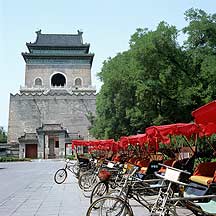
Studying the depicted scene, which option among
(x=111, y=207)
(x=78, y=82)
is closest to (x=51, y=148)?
(x=78, y=82)

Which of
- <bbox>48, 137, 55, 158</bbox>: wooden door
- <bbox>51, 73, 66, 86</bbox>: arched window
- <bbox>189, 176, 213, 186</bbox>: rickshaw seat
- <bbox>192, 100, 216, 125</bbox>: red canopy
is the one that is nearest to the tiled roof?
<bbox>51, 73, 66, 86</bbox>: arched window

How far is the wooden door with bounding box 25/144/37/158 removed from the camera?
54500 mm

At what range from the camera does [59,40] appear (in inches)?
2539

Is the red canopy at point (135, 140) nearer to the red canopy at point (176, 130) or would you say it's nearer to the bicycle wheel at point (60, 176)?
the red canopy at point (176, 130)

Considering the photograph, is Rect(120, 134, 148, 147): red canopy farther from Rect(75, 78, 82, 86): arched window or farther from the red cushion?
Rect(75, 78, 82, 86): arched window

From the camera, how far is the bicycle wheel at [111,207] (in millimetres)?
5578

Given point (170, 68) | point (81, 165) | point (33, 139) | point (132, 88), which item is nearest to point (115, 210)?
point (81, 165)

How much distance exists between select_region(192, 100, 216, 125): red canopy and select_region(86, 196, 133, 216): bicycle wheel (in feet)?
5.81

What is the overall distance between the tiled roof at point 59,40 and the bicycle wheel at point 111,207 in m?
Answer: 57.8

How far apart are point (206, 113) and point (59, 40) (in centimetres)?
6041

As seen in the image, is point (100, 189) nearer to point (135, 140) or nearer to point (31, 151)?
point (135, 140)

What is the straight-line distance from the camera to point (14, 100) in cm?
5791

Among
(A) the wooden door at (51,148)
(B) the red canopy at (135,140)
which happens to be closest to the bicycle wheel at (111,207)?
(B) the red canopy at (135,140)

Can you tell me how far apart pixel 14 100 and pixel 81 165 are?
4518 centimetres
